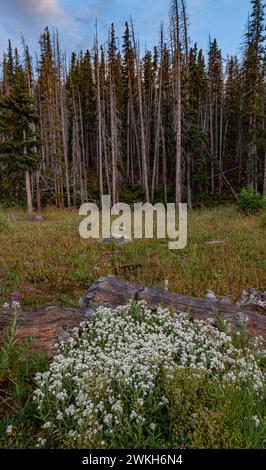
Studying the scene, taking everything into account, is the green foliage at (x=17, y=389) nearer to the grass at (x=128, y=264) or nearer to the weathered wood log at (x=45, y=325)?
the weathered wood log at (x=45, y=325)

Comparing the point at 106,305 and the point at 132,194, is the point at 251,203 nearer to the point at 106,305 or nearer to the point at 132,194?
the point at 106,305

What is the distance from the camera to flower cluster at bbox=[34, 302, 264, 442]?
8.05 feet

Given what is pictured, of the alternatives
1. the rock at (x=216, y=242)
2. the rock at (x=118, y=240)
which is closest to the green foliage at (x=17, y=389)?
the rock at (x=118, y=240)

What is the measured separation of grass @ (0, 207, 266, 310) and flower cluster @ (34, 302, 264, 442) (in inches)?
134

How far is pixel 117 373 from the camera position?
2.80 metres

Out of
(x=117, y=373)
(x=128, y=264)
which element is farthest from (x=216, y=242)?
(x=117, y=373)

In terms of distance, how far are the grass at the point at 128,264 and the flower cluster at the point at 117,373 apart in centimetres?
341

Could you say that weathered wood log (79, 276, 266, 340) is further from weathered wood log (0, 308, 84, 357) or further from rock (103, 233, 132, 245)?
rock (103, 233, 132, 245)

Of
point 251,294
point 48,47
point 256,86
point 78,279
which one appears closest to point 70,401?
point 251,294

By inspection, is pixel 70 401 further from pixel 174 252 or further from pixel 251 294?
pixel 174 252

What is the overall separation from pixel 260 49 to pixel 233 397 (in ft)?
96.3

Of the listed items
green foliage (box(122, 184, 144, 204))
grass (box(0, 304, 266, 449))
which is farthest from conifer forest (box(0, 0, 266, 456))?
green foliage (box(122, 184, 144, 204))

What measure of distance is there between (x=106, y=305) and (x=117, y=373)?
2162 mm

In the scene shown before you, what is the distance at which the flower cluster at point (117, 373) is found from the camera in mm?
2453
